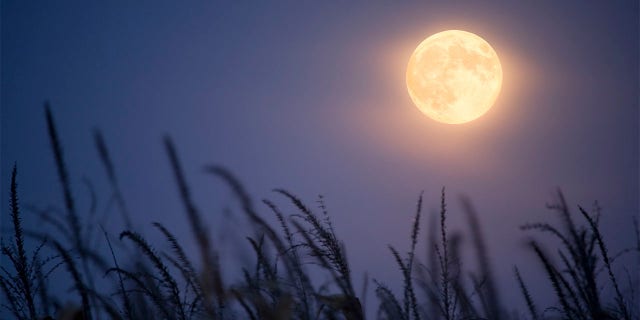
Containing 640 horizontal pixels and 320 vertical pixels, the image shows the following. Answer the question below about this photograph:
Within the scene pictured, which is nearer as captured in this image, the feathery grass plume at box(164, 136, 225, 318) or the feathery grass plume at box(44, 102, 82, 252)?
the feathery grass plume at box(164, 136, 225, 318)

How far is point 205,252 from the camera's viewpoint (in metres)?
2.79

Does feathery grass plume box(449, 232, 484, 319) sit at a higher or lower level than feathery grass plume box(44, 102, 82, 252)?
lower

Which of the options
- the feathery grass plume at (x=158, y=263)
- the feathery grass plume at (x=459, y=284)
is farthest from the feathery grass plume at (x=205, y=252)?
the feathery grass plume at (x=459, y=284)

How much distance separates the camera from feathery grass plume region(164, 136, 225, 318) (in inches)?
96.9

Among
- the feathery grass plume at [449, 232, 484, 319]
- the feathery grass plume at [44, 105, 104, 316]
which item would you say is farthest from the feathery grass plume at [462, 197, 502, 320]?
the feathery grass plume at [44, 105, 104, 316]

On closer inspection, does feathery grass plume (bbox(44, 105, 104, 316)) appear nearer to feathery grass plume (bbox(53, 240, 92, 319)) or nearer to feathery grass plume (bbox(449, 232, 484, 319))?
feathery grass plume (bbox(53, 240, 92, 319))

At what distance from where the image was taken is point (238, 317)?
9.06 ft

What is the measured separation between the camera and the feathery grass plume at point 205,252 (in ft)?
8.07

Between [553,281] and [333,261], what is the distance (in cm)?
82

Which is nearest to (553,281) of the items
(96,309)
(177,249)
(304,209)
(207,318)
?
(304,209)

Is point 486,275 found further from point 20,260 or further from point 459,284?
point 20,260

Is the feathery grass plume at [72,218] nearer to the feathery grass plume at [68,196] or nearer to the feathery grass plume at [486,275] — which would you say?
the feathery grass plume at [68,196]

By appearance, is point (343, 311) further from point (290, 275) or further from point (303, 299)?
point (290, 275)

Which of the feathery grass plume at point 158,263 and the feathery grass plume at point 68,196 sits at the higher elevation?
the feathery grass plume at point 68,196
